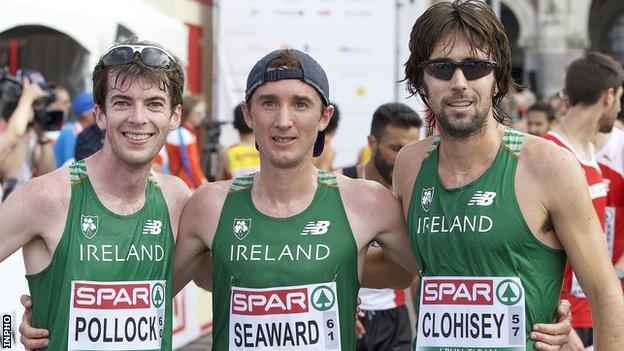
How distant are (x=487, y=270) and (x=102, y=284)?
132 cm

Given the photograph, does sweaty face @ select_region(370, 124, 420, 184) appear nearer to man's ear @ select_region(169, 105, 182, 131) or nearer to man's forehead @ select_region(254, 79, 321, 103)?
man's ear @ select_region(169, 105, 182, 131)

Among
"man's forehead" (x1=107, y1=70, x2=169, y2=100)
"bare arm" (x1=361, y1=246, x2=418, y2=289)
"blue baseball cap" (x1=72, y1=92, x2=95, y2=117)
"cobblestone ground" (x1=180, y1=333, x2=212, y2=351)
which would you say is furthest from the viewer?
"blue baseball cap" (x1=72, y1=92, x2=95, y2=117)

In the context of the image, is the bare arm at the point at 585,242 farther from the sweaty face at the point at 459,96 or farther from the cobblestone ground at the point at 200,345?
the cobblestone ground at the point at 200,345

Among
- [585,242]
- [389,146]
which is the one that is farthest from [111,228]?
[389,146]

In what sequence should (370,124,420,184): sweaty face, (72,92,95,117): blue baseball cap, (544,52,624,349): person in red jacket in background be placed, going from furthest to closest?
1. (72,92,95,117): blue baseball cap
2. (370,124,420,184): sweaty face
3. (544,52,624,349): person in red jacket in background

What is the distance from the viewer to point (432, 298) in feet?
13.5

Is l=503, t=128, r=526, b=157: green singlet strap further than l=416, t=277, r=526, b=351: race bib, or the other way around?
l=503, t=128, r=526, b=157: green singlet strap

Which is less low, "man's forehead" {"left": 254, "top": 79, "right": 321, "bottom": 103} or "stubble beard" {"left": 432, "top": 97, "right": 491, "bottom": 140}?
"man's forehead" {"left": 254, "top": 79, "right": 321, "bottom": 103}

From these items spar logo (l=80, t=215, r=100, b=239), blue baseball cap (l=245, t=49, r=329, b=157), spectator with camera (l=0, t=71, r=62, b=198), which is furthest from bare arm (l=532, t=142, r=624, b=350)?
spectator with camera (l=0, t=71, r=62, b=198)

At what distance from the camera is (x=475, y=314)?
406cm

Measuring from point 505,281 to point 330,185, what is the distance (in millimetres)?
744

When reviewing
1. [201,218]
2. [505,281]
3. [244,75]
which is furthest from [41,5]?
[505,281]

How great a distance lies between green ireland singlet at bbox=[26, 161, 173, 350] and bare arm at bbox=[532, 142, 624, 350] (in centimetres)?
138

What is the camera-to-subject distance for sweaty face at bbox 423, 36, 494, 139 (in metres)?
4.01
